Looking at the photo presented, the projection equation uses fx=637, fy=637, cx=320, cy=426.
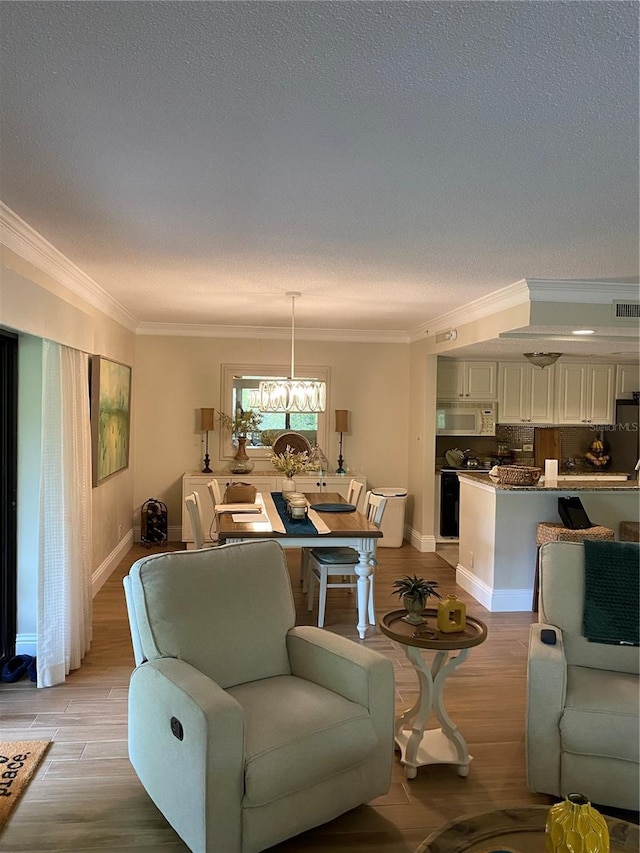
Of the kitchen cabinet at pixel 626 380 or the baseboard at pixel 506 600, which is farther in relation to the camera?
the kitchen cabinet at pixel 626 380

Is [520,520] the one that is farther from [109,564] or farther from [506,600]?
[109,564]

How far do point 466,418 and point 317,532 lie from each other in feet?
12.8

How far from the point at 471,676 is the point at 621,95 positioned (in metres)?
3.18

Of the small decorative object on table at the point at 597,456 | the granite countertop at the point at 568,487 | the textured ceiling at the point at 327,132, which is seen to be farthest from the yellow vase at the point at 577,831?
the small decorative object on table at the point at 597,456

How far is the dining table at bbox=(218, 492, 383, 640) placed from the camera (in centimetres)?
420

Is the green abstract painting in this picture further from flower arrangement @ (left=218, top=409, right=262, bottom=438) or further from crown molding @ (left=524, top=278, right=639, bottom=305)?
crown molding @ (left=524, top=278, right=639, bottom=305)

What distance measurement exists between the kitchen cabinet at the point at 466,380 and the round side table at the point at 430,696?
15.8 ft

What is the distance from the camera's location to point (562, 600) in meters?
2.92

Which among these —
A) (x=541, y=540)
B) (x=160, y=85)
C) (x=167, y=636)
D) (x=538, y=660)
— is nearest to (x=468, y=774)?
(x=538, y=660)

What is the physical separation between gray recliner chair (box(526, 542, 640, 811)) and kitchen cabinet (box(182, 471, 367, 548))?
419cm

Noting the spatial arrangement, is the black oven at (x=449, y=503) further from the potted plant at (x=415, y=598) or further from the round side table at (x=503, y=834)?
the round side table at (x=503, y=834)

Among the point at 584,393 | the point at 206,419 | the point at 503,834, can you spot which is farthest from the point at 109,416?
the point at 584,393

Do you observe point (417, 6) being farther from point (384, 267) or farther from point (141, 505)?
point (141, 505)

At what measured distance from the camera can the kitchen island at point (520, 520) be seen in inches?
199
